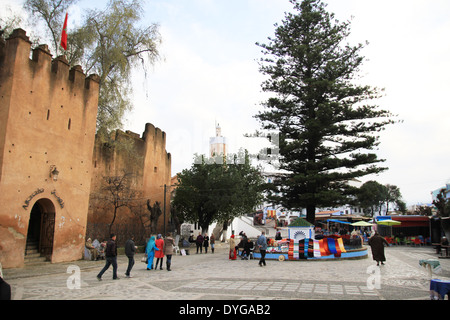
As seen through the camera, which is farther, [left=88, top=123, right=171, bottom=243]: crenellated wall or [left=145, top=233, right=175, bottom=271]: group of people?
[left=88, top=123, right=171, bottom=243]: crenellated wall

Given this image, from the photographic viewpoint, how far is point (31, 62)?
15.0 metres

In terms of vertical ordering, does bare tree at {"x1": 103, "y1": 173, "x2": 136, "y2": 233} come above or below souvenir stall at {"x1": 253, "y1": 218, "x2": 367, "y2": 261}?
above

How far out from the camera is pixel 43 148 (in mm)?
15094

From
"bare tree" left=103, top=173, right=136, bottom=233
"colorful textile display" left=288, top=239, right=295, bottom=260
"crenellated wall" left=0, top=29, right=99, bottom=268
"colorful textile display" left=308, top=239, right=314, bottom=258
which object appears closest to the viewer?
"crenellated wall" left=0, top=29, right=99, bottom=268

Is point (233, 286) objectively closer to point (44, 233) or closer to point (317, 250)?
point (317, 250)

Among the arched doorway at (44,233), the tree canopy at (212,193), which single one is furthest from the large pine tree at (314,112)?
the arched doorway at (44,233)

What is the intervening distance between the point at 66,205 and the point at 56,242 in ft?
5.63

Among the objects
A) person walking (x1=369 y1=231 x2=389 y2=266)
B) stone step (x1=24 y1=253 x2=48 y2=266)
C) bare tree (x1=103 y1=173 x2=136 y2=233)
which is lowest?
stone step (x1=24 y1=253 x2=48 y2=266)

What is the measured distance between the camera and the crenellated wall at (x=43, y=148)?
44.8 ft

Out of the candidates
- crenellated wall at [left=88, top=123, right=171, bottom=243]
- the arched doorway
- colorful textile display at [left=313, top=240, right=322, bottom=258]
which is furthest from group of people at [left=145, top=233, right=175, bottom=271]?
crenellated wall at [left=88, top=123, right=171, bottom=243]

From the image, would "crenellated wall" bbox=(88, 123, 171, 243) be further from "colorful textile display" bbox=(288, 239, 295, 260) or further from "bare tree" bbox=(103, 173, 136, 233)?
"colorful textile display" bbox=(288, 239, 295, 260)

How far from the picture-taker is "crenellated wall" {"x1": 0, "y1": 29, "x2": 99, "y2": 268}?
538 inches

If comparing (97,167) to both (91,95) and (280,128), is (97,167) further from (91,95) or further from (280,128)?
(280,128)
